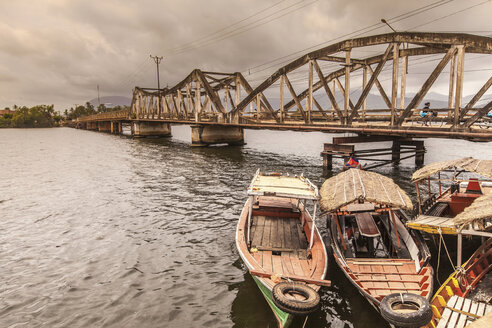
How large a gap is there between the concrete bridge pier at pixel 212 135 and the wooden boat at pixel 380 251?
40977mm

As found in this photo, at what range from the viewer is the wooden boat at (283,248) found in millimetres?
7203

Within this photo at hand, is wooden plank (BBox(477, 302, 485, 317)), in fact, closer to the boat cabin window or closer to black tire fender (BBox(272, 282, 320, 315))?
the boat cabin window

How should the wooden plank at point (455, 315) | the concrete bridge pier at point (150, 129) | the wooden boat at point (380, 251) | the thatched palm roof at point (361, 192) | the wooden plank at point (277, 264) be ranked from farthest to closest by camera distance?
A: the concrete bridge pier at point (150, 129), the thatched palm roof at point (361, 192), the wooden plank at point (277, 264), the wooden boat at point (380, 251), the wooden plank at point (455, 315)

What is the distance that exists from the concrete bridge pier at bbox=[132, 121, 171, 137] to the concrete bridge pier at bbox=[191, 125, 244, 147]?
33.0 meters

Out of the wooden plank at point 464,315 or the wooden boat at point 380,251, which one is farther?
the wooden boat at point 380,251

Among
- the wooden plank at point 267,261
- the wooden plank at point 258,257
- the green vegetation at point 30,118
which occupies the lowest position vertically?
the wooden plank at point 267,261

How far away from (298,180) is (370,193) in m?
3.20

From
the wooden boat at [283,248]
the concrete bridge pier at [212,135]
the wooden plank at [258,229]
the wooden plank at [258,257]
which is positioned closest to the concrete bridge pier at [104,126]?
the concrete bridge pier at [212,135]

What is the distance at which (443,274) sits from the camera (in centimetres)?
1030

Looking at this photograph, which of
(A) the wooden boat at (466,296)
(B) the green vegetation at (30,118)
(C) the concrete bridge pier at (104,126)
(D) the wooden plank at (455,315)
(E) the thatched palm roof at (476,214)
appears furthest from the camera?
(B) the green vegetation at (30,118)

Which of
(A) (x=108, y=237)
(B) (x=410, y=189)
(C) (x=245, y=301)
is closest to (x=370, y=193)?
(C) (x=245, y=301)

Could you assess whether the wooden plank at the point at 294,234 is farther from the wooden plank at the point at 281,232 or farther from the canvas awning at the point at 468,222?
the canvas awning at the point at 468,222

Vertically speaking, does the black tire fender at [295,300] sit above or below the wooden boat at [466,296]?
above

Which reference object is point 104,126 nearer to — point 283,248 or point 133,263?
point 133,263
